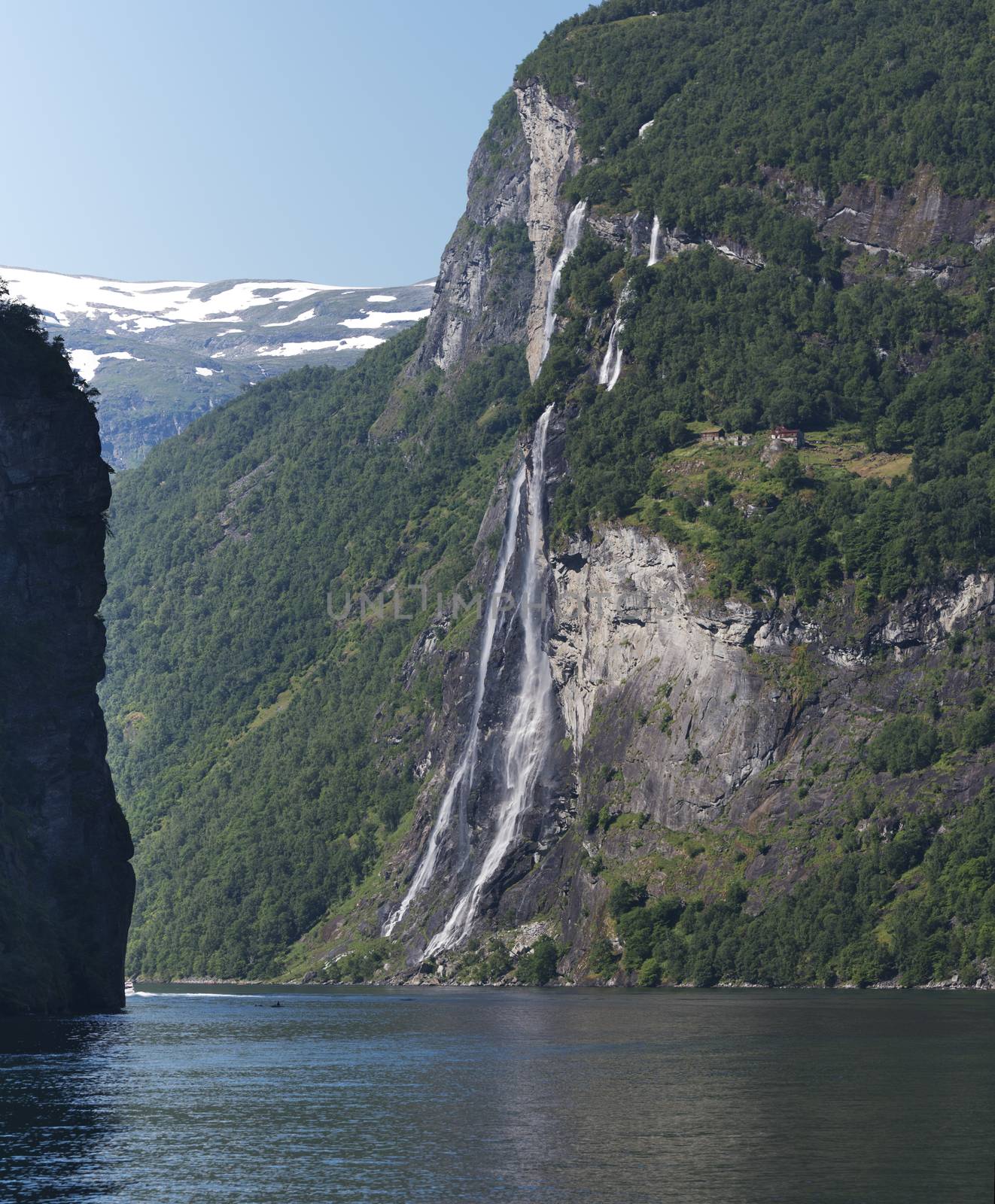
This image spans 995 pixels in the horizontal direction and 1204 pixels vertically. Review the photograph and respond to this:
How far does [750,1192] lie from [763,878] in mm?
129356

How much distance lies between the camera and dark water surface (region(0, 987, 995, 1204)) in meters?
64.0

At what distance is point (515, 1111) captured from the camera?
8156 centimetres

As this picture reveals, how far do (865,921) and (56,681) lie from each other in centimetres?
8053

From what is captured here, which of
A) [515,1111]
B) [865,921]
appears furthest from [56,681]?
[865,921]

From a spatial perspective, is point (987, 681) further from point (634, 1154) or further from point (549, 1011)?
point (634, 1154)

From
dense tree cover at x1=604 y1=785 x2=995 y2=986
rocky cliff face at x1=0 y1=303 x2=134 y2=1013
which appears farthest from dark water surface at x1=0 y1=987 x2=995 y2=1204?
dense tree cover at x1=604 y1=785 x2=995 y2=986

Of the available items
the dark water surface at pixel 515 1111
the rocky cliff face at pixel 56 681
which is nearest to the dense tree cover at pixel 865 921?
the dark water surface at pixel 515 1111

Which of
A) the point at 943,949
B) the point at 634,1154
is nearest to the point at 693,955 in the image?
the point at 943,949

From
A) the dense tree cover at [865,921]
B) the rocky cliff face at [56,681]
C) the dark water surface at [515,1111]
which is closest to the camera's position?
the dark water surface at [515,1111]

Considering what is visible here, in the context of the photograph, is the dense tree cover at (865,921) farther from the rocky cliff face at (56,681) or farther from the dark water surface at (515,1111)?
the rocky cliff face at (56,681)

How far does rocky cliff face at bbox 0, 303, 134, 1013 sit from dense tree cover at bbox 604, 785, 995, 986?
6528 cm

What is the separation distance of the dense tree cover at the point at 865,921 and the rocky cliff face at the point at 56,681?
65.3m

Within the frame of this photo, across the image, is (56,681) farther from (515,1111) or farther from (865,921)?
(865,921)

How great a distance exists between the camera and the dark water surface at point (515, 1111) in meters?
64.0
